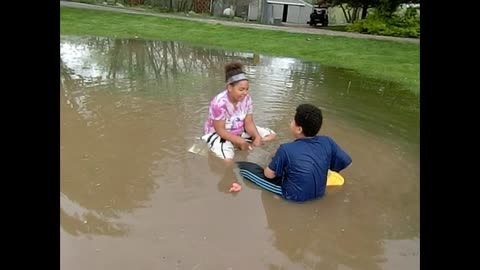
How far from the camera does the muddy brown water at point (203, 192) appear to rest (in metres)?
3.43

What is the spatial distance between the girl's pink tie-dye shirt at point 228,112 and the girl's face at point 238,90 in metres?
0.11

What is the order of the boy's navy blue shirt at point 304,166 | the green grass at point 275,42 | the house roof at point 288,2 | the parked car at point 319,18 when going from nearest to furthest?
the boy's navy blue shirt at point 304,166 < the green grass at point 275,42 < the parked car at point 319,18 < the house roof at point 288,2

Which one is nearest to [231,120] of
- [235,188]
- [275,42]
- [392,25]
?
[235,188]

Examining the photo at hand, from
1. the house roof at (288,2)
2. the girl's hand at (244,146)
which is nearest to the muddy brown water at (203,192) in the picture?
the girl's hand at (244,146)

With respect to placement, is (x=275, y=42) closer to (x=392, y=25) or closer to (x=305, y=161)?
(x=392, y=25)

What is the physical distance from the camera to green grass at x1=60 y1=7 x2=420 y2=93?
1148 centimetres

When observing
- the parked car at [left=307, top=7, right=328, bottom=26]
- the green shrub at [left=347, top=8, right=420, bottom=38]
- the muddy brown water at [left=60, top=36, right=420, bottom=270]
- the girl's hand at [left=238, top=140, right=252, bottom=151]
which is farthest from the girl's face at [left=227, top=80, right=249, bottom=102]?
the parked car at [left=307, top=7, right=328, bottom=26]

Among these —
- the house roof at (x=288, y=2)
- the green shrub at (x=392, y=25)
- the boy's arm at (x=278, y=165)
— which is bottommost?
the boy's arm at (x=278, y=165)

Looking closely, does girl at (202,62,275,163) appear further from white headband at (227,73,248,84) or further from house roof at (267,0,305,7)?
house roof at (267,0,305,7)

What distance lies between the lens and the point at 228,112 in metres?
5.24

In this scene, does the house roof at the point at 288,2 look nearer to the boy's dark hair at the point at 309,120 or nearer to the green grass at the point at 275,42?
the green grass at the point at 275,42

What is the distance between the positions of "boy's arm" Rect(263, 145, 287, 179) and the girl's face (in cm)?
105
